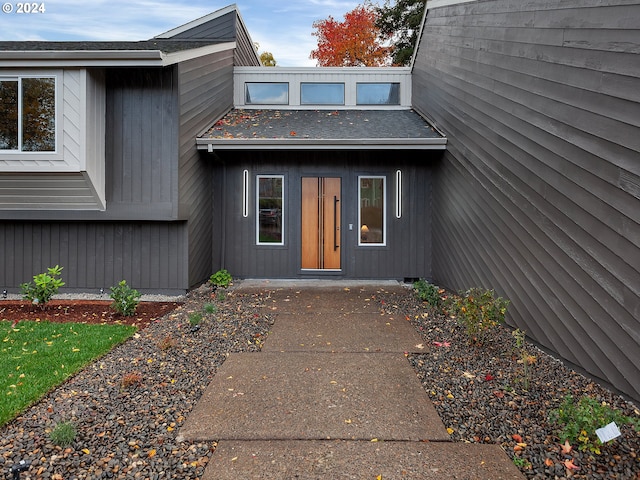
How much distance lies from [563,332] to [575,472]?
1684 millimetres

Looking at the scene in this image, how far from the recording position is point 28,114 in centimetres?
556

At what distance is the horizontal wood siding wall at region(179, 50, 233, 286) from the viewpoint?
640 centimetres

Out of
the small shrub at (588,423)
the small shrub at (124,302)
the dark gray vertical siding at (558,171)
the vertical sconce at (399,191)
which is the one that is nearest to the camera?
the small shrub at (588,423)

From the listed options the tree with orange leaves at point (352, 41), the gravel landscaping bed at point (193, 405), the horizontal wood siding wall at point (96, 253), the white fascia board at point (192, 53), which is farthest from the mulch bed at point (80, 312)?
the tree with orange leaves at point (352, 41)

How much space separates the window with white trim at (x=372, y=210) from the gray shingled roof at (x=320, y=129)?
0.97 meters

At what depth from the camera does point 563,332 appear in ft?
11.3

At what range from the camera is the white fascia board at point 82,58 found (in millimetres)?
5398

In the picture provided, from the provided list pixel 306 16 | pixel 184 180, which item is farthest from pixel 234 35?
pixel 306 16

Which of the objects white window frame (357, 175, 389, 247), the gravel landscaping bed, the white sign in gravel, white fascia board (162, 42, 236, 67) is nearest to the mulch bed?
the gravel landscaping bed

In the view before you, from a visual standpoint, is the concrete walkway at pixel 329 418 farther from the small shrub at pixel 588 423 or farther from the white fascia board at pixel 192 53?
the white fascia board at pixel 192 53

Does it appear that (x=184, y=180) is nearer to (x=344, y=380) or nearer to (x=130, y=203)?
(x=130, y=203)

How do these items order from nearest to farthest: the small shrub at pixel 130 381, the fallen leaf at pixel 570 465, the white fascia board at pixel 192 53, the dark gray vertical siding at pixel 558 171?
the fallen leaf at pixel 570 465, the dark gray vertical siding at pixel 558 171, the small shrub at pixel 130 381, the white fascia board at pixel 192 53

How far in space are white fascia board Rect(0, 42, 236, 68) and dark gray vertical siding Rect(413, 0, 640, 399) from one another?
4384 mm

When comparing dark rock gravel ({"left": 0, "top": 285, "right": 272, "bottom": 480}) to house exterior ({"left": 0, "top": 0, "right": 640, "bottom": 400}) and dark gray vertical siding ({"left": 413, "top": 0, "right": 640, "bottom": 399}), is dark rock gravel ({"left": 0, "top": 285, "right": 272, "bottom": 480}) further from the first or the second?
dark gray vertical siding ({"left": 413, "top": 0, "right": 640, "bottom": 399})
